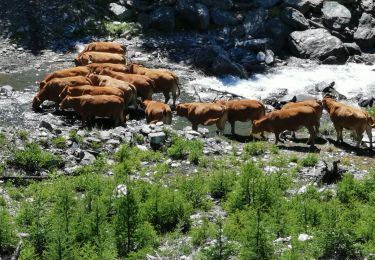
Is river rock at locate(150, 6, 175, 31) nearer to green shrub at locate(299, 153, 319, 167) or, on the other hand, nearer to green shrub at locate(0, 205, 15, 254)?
green shrub at locate(299, 153, 319, 167)

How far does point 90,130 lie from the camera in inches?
751

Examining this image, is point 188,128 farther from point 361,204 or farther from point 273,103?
point 361,204

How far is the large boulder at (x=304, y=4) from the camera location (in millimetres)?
30781

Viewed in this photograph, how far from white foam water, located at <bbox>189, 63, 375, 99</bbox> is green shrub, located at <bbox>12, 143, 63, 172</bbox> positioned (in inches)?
399

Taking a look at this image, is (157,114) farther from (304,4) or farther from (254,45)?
(304,4)

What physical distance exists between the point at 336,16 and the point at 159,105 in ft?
43.9

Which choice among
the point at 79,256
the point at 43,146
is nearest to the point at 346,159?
the point at 43,146

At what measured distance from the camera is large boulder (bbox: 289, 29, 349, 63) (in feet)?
92.5

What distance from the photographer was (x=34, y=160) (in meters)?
15.5

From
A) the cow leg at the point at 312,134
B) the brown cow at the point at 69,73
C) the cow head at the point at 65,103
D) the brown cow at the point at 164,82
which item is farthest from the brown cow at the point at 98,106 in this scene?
the cow leg at the point at 312,134

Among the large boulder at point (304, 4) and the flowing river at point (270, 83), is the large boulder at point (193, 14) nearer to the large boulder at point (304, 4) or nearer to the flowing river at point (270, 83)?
the large boulder at point (304, 4)

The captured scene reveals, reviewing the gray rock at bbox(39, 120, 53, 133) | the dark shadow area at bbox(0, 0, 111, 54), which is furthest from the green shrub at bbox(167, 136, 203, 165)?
the dark shadow area at bbox(0, 0, 111, 54)

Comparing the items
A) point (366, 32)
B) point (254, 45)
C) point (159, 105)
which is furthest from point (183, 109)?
point (366, 32)

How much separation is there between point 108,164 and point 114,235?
15.2 ft
